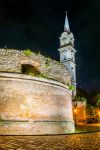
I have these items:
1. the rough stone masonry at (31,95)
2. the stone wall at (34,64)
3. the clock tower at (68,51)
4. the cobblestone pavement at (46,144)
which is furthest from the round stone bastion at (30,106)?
the clock tower at (68,51)

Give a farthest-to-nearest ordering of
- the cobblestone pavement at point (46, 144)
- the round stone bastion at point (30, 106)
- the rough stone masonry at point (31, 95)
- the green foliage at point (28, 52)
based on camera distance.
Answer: the green foliage at point (28, 52) < the rough stone masonry at point (31, 95) < the round stone bastion at point (30, 106) < the cobblestone pavement at point (46, 144)

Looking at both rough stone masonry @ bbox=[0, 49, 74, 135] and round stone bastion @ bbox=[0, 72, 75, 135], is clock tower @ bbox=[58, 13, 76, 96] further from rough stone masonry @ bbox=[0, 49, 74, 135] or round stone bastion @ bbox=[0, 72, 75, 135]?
round stone bastion @ bbox=[0, 72, 75, 135]

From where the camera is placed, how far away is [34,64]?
1892 cm

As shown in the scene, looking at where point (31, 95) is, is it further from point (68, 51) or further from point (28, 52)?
point (68, 51)

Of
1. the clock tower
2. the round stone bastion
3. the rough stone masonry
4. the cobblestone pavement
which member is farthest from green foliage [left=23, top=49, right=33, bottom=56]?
the clock tower

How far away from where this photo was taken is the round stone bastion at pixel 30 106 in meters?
16.1

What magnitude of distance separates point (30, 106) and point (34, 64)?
133 inches

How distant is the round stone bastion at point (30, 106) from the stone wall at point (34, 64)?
2.01 feet

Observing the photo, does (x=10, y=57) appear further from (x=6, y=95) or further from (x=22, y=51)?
(x=6, y=95)

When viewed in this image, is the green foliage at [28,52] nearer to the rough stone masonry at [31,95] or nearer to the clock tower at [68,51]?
the rough stone masonry at [31,95]

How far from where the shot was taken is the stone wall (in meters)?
17.1

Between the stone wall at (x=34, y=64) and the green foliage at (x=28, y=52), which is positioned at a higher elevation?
the green foliage at (x=28, y=52)

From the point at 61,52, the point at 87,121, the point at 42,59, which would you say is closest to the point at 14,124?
the point at 42,59

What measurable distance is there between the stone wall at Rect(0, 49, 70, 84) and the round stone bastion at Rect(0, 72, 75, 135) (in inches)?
24.1
